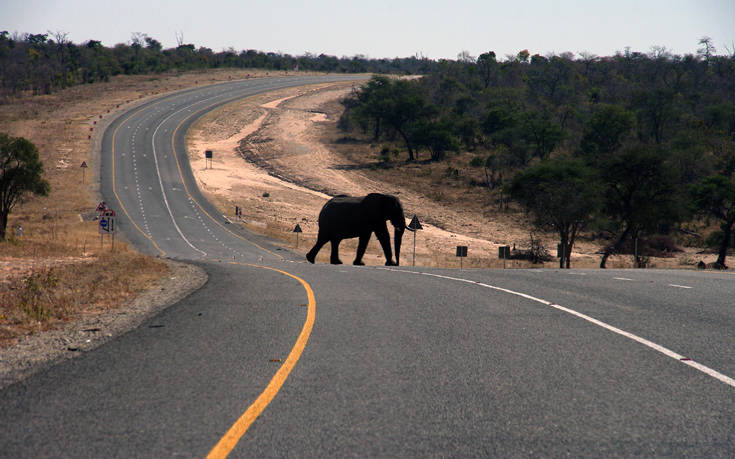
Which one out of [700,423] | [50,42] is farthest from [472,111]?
[50,42]

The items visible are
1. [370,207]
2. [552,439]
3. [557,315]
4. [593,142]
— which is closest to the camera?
[552,439]

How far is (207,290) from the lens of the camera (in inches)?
493

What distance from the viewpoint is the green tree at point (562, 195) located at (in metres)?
42.7

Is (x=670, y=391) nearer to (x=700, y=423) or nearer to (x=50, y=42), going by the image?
(x=700, y=423)

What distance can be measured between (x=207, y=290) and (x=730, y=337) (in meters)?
9.79

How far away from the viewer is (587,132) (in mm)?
85188

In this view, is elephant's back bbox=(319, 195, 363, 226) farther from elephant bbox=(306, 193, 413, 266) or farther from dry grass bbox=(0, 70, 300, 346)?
dry grass bbox=(0, 70, 300, 346)

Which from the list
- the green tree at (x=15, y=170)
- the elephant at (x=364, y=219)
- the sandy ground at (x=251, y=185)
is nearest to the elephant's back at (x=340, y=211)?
the elephant at (x=364, y=219)

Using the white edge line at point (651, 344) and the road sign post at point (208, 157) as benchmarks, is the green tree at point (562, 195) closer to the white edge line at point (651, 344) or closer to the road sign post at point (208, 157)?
the white edge line at point (651, 344)

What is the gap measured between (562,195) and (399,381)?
41.4 metres

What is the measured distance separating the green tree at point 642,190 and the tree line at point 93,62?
114 m

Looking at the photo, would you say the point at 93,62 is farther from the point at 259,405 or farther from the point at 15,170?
the point at 259,405

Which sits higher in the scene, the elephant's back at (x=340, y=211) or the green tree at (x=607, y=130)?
the green tree at (x=607, y=130)

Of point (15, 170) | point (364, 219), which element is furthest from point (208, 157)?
point (364, 219)
